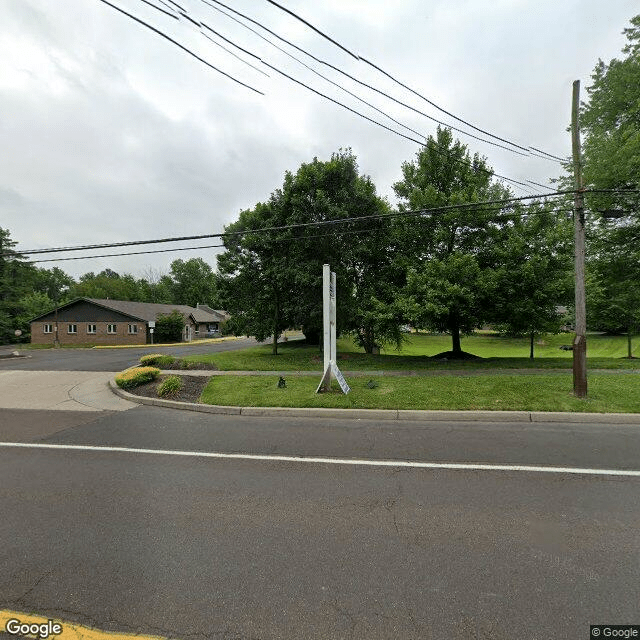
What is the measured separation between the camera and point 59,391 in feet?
35.8

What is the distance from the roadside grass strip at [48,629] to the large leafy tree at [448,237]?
10.3 m

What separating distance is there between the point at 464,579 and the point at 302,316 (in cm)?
1258

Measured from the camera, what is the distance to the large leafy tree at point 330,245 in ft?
45.8

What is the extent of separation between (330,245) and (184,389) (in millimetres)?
7991

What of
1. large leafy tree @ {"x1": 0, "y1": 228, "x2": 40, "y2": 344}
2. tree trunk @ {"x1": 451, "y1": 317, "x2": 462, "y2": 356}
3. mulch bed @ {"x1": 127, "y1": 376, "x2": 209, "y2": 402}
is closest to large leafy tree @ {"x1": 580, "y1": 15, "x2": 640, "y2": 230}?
tree trunk @ {"x1": 451, "y1": 317, "x2": 462, "y2": 356}

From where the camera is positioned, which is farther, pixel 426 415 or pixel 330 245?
pixel 330 245

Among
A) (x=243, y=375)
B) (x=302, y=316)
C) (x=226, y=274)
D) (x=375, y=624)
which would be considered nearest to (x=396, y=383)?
(x=243, y=375)

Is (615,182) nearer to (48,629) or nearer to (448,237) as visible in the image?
(448,237)

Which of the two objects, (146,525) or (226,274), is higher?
(226,274)

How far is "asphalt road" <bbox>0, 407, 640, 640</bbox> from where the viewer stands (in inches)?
89.0

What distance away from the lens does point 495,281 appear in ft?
37.8

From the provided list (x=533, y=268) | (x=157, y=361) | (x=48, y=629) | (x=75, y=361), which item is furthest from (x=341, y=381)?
(x=75, y=361)

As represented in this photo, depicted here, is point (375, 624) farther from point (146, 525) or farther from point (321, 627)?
point (146, 525)

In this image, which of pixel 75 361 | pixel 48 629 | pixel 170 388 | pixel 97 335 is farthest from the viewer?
pixel 97 335
